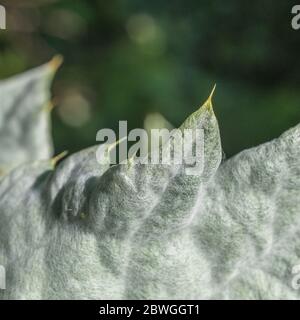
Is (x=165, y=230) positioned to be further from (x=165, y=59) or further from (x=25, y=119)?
(x=165, y=59)

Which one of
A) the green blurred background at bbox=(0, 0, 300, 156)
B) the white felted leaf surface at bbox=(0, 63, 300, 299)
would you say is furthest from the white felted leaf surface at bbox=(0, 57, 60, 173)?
the green blurred background at bbox=(0, 0, 300, 156)

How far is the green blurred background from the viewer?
224cm

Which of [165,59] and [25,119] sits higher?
[165,59]

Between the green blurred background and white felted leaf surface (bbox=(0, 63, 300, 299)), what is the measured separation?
145 cm

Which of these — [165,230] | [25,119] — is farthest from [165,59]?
[165,230]

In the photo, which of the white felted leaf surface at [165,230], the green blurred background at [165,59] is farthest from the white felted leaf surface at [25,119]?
the green blurred background at [165,59]

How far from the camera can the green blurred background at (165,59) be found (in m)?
2.24

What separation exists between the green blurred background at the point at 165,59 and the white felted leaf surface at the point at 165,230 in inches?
57.1

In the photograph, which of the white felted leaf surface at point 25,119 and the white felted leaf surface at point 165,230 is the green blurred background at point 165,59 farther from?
the white felted leaf surface at point 165,230

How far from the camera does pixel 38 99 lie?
113 cm

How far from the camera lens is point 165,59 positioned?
8.00ft

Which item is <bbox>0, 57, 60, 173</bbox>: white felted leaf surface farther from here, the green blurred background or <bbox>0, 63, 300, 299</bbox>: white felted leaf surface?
the green blurred background

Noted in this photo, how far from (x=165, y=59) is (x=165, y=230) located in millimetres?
1817
